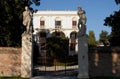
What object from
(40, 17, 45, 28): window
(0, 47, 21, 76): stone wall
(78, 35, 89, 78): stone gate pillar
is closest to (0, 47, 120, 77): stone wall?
(0, 47, 21, 76): stone wall

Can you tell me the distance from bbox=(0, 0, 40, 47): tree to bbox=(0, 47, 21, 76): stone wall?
8232 mm

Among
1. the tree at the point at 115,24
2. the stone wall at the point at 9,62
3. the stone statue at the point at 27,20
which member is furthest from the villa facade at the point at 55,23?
the stone wall at the point at 9,62

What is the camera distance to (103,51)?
22.1 metres

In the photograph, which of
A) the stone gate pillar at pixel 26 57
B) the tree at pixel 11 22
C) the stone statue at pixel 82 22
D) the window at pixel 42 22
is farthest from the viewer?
the window at pixel 42 22

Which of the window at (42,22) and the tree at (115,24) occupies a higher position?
the window at (42,22)

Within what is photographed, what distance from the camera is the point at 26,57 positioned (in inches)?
A: 875

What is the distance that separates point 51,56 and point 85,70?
18.0 meters

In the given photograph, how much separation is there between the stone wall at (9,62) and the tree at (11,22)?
8232 mm

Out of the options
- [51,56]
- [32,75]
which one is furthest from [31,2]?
[32,75]

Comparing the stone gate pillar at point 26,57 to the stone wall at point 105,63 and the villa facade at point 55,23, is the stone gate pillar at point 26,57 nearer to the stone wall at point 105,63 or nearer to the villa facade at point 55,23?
the stone wall at point 105,63

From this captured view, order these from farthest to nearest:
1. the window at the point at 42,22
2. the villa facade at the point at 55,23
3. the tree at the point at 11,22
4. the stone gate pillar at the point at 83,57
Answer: the window at the point at 42,22 → the villa facade at the point at 55,23 → the tree at the point at 11,22 → the stone gate pillar at the point at 83,57

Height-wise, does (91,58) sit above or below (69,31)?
below

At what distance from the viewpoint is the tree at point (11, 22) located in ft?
101

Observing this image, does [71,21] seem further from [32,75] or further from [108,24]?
[32,75]
